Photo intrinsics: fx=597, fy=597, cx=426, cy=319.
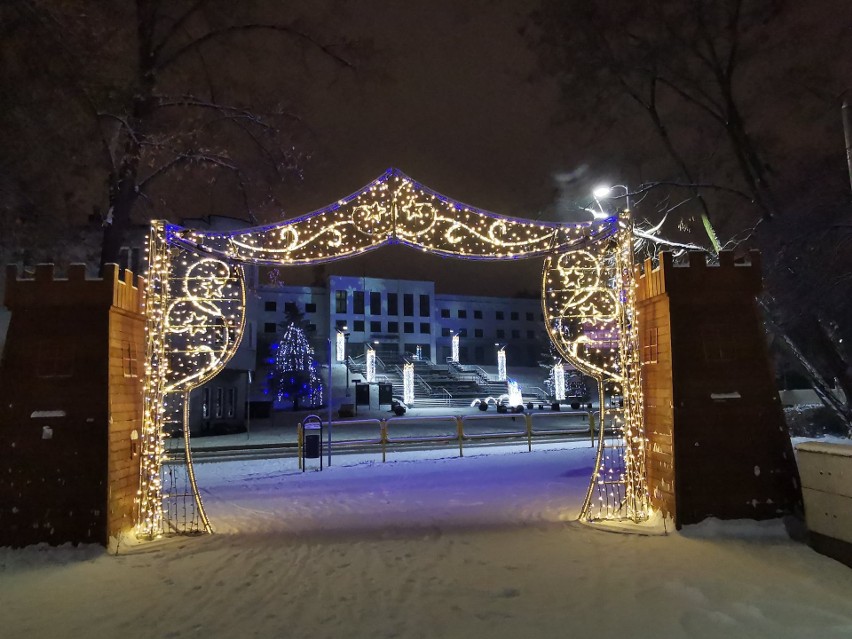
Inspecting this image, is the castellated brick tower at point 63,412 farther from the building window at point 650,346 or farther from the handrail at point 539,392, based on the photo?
the handrail at point 539,392

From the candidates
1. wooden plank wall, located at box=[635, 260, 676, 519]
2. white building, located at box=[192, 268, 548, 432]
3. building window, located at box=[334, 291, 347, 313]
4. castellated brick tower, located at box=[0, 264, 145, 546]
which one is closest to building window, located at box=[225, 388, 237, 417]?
white building, located at box=[192, 268, 548, 432]

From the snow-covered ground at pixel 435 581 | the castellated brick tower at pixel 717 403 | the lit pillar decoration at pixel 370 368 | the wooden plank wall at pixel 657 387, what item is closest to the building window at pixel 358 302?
the lit pillar decoration at pixel 370 368

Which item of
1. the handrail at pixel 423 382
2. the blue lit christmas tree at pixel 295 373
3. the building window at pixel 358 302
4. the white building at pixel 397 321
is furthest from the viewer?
the building window at pixel 358 302

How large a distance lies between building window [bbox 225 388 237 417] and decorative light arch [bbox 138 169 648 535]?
21.1 m

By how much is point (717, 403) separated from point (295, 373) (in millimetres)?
33943

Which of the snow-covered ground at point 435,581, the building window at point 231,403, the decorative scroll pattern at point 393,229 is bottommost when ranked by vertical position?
the snow-covered ground at point 435,581

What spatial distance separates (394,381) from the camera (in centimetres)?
4400

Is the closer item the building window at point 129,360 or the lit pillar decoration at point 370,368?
the building window at point 129,360

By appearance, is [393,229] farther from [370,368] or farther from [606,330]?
[370,368]

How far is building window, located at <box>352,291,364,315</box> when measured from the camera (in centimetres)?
5784

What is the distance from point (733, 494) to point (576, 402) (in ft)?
101

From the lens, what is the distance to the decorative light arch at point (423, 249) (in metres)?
7.48

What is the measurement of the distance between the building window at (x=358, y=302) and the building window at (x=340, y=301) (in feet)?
2.92

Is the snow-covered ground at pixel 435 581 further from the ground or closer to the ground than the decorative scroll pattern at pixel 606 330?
closer to the ground
